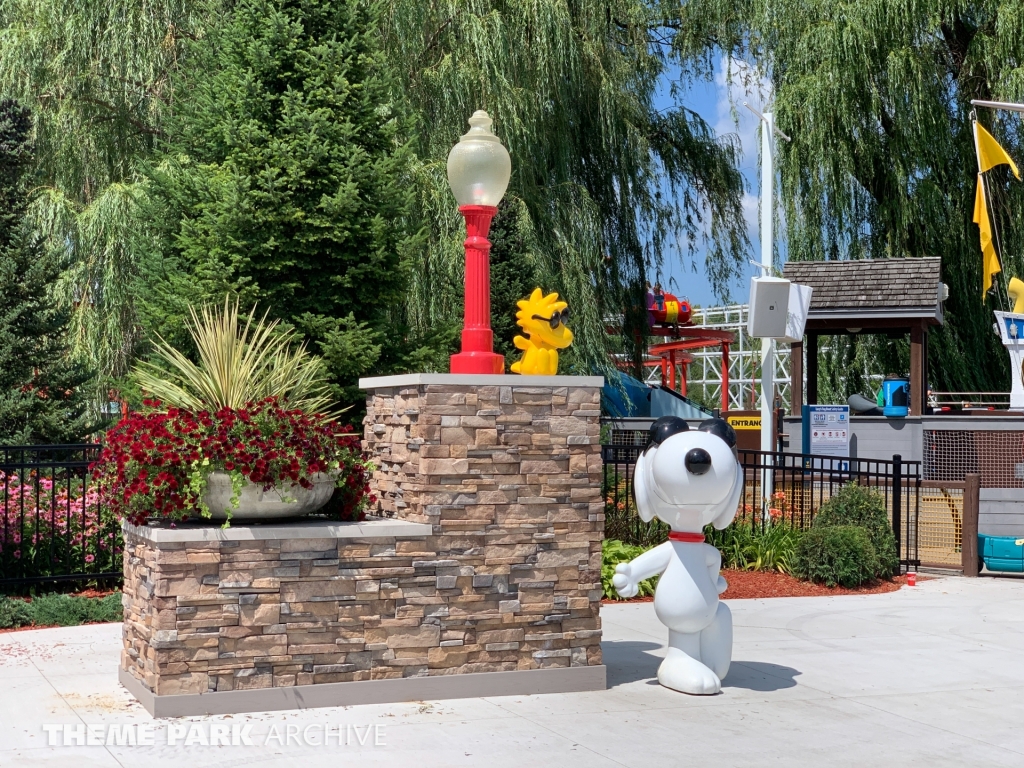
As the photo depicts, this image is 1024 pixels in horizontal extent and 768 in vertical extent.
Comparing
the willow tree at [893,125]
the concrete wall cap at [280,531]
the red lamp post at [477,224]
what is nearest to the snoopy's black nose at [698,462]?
the red lamp post at [477,224]

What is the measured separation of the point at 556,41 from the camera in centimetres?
1606

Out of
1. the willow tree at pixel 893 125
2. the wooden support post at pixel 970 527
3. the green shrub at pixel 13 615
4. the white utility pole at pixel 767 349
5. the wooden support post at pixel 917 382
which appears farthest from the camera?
the willow tree at pixel 893 125

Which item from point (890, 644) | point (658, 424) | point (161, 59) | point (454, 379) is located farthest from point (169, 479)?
point (161, 59)

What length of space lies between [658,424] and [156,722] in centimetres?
354

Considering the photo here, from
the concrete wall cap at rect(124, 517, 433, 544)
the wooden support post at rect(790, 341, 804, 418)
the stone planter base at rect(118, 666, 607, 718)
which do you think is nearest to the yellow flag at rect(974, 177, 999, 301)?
the wooden support post at rect(790, 341, 804, 418)

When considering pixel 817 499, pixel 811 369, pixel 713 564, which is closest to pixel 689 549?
pixel 713 564

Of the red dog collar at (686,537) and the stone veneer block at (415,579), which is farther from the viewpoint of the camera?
the red dog collar at (686,537)

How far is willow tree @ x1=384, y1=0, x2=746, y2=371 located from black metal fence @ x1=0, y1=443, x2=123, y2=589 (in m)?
4.86

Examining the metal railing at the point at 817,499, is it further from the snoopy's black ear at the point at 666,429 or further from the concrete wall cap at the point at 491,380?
the concrete wall cap at the point at 491,380

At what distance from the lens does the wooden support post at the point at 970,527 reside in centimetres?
1268

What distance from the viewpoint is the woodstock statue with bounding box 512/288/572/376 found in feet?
24.8

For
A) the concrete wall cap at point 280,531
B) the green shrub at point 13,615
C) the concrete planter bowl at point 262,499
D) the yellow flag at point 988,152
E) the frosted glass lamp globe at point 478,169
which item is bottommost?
the green shrub at point 13,615

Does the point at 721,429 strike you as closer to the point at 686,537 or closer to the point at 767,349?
the point at 686,537

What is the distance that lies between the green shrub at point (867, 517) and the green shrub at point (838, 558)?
0.27m
